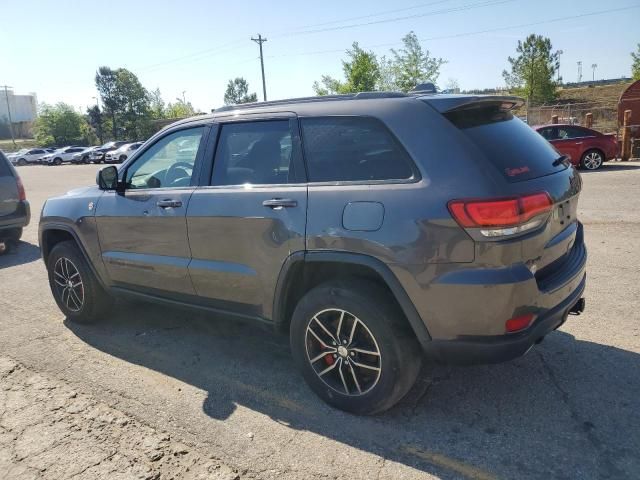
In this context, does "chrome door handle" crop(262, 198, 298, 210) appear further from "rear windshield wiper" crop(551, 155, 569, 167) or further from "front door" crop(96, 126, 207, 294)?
"rear windshield wiper" crop(551, 155, 569, 167)

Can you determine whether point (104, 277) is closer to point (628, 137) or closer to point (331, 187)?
point (331, 187)

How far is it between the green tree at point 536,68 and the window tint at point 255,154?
156ft

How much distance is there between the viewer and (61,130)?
3182 inches

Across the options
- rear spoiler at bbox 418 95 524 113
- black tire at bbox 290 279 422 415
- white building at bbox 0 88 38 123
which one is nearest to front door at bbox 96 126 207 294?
black tire at bbox 290 279 422 415

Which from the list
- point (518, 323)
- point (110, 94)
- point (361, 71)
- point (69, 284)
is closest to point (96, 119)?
point (110, 94)

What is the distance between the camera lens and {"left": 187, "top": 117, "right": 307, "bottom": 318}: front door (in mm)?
3180

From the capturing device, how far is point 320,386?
323 centimetres

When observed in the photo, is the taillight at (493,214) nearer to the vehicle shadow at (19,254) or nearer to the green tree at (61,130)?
the vehicle shadow at (19,254)

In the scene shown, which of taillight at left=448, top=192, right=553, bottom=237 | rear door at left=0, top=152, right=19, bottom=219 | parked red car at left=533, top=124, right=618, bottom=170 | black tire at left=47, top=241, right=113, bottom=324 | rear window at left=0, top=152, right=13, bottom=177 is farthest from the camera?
parked red car at left=533, top=124, right=618, bottom=170

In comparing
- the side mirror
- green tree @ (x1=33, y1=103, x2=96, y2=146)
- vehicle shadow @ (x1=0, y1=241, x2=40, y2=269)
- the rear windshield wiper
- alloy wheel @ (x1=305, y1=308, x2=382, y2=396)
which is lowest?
vehicle shadow @ (x1=0, y1=241, x2=40, y2=269)

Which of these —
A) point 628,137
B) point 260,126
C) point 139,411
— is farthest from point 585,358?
point 628,137

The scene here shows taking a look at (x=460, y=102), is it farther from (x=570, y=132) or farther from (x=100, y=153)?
(x=100, y=153)

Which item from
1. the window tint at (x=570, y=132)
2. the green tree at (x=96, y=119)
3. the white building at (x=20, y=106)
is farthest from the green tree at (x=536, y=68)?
the white building at (x=20, y=106)

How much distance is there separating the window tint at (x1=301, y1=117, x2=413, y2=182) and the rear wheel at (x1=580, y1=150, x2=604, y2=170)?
49.6 feet
